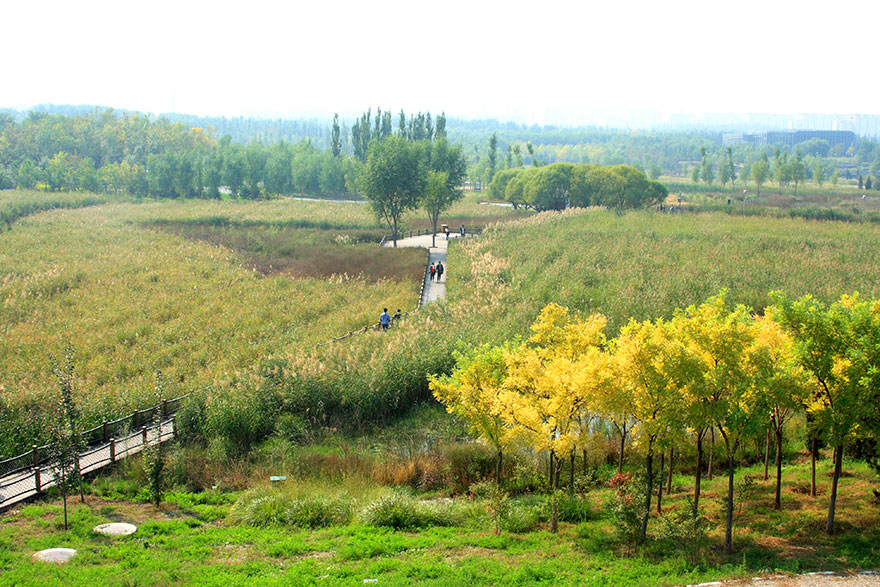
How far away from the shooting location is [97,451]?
15.6 m

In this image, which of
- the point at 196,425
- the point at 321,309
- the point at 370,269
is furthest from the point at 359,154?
the point at 196,425

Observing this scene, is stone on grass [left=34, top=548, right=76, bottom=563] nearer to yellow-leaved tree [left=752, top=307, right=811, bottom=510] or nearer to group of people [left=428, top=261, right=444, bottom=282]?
yellow-leaved tree [left=752, top=307, right=811, bottom=510]

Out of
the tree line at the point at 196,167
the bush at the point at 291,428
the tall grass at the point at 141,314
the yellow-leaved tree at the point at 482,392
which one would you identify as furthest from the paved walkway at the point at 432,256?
the tree line at the point at 196,167

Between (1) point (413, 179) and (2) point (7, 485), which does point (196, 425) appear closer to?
(2) point (7, 485)

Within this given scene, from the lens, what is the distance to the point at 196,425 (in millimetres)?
17734

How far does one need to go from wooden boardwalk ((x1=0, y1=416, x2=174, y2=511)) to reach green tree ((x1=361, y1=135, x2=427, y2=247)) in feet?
98.0

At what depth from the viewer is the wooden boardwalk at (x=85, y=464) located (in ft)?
45.0

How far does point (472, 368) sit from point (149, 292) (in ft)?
78.9

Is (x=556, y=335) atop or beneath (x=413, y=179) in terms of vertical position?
beneath

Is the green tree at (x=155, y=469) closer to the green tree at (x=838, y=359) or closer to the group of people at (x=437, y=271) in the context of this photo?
the green tree at (x=838, y=359)

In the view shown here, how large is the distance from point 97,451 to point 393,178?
3311cm

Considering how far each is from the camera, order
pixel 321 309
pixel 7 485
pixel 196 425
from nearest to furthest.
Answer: pixel 7 485 < pixel 196 425 < pixel 321 309

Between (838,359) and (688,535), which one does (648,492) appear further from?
(838,359)

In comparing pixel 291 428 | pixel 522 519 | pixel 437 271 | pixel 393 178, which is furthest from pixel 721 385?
pixel 393 178
